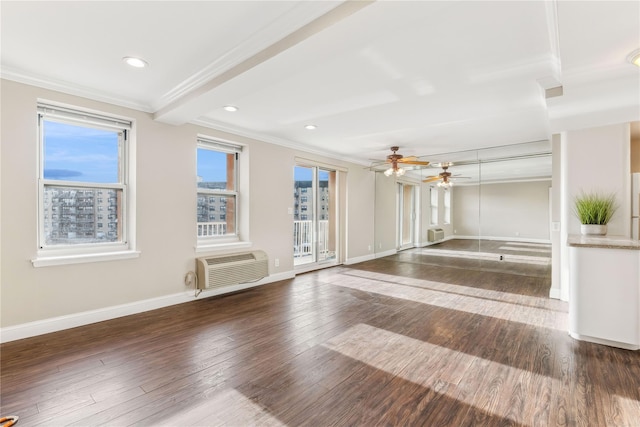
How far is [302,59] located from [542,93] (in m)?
2.59

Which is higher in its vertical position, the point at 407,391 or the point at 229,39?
the point at 229,39

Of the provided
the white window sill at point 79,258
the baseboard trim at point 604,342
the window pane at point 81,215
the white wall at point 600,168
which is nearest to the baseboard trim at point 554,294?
the white wall at point 600,168

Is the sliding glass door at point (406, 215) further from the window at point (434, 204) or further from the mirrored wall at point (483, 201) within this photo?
the window at point (434, 204)

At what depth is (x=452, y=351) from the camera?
2658 mm

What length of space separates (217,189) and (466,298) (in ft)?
13.2

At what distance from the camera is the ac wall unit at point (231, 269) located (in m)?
4.13

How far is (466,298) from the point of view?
4.28m

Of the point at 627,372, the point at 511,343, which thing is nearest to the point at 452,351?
the point at 511,343

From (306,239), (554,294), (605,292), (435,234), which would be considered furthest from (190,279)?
(435,234)

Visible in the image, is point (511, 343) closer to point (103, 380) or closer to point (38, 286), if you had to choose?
point (103, 380)

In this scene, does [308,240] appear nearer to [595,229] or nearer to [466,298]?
[466,298]

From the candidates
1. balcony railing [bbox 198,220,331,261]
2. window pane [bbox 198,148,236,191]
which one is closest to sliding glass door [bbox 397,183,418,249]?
balcony railing [bbox 198,220,331,261]

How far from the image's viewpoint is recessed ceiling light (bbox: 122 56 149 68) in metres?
2.57

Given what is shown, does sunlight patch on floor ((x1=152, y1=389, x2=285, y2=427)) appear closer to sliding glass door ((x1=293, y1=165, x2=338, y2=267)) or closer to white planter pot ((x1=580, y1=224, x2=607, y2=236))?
white planter pot ((x1=580, y1=224, x2=607, y2=236))
